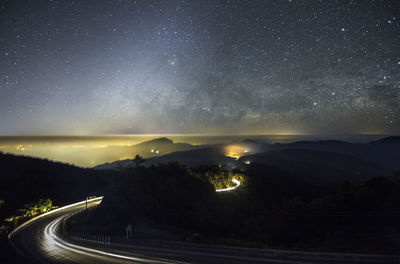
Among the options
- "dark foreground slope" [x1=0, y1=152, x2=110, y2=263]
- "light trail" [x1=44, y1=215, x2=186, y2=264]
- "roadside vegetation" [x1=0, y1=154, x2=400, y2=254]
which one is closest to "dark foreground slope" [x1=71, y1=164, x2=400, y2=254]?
"roadside vegetation" [x1=0, y1=154, x2=400, y2=254]

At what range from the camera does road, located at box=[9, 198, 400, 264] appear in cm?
1518

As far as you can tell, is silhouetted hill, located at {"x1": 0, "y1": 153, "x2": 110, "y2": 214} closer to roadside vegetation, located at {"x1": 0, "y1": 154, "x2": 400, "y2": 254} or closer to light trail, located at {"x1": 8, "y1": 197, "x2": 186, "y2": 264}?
roadside vegetation, located at {"x1": 0, "y1": 154, "x2": 400, "y2": 254}

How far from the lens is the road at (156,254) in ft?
49.8

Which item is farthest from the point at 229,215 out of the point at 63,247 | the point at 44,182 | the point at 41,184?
the point at 44,182

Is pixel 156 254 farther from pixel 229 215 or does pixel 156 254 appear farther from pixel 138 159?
pixel 138 159

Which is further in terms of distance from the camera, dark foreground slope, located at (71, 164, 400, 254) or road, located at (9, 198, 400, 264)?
dark foreground slope, located at (71, 164, 400, 254)

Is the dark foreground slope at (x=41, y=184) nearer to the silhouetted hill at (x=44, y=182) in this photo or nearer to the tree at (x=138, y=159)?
the silhouetted hill at (x=44, y=182)

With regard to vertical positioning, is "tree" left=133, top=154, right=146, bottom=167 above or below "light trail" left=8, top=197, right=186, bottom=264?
above

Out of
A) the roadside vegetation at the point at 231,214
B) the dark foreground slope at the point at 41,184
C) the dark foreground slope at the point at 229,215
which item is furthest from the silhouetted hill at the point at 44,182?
the dark foreground slope at the point at 229,215

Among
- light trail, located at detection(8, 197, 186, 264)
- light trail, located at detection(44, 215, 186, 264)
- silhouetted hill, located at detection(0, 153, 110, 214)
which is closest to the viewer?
light trail, located at detection(44, 215, 186, 264)

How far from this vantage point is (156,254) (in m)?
17.8

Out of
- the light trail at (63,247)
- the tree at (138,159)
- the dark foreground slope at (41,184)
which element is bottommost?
the dark foreground slope at (41,184)

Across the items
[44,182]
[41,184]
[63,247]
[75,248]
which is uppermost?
[75,248]

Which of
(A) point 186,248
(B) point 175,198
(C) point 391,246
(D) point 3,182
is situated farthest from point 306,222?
(D) point 3,182
